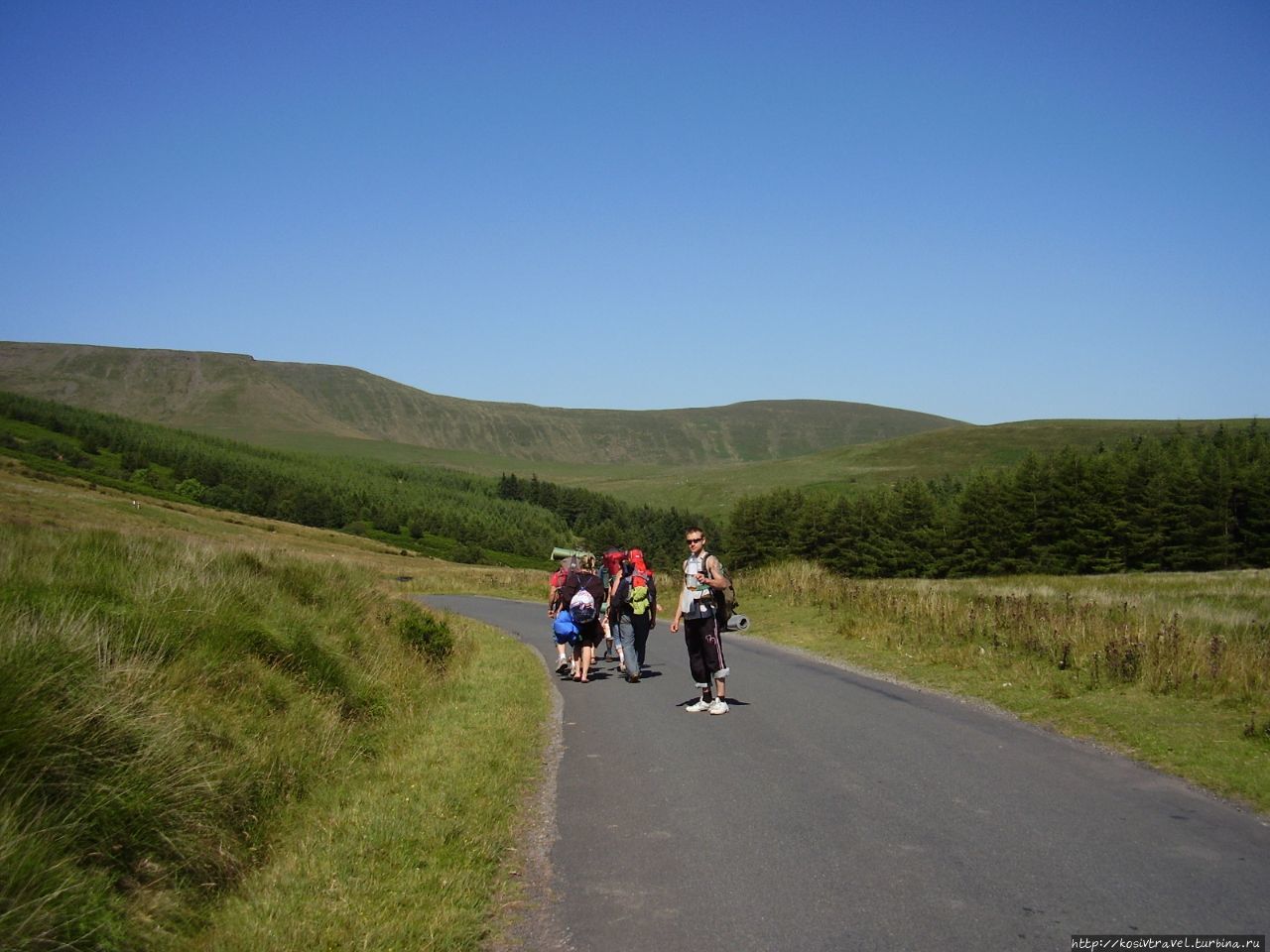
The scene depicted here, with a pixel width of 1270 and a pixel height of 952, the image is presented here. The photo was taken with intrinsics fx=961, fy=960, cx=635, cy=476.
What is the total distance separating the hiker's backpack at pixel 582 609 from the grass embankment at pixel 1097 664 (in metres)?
4.62

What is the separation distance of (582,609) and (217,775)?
349 inches

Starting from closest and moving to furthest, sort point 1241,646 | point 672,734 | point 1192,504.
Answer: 1. point 672,734
2. point 1241,646
3. point 1192,504

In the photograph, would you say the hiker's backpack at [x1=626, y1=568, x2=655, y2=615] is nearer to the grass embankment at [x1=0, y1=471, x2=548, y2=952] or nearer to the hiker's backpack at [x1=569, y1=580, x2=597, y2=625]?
the hiker's backpack at [x1=569, y1=580, x2=597, y2=625]

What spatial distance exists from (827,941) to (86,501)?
63098mm

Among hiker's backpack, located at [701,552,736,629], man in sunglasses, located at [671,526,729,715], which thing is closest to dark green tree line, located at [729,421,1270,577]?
hiker's backpack, located at [701,552,736,629]

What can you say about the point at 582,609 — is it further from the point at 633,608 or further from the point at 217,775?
the point at 217,775


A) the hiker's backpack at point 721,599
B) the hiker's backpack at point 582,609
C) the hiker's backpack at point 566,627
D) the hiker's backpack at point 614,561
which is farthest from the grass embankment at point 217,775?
the hiker's backpack at point 614,561

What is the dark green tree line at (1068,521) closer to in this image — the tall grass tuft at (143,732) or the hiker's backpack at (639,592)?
the hiker's backpack at (639,592)

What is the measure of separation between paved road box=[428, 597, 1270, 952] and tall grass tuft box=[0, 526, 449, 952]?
2.15 m

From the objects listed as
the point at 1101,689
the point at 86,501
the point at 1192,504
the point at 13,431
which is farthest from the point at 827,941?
the point at 13,431

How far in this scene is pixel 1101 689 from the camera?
475 inches

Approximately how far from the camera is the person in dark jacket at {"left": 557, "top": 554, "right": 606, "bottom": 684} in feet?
49.7

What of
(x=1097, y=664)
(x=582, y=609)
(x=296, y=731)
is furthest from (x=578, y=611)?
(x=1097, y=664)

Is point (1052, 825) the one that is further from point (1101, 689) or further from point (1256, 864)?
point (1101, 689)
